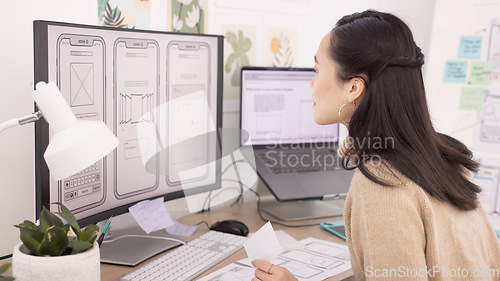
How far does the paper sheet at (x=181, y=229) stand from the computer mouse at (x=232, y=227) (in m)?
0.06

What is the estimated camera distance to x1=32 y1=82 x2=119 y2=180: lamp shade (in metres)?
0.80

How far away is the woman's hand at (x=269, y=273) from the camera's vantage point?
1053 millimetres

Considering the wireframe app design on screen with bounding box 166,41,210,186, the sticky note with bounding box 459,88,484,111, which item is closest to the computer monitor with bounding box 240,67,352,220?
the wireframe app design on screen with bounding box 166,41,210,186

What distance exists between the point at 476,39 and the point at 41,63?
1.93m

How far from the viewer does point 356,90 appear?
111 centimetres

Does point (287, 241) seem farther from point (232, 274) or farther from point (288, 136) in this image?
point (288, 136)

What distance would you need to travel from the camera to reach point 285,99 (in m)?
1.79

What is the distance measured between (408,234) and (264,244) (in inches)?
11.4

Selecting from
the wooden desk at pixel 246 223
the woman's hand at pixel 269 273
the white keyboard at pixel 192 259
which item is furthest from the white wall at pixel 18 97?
the woman's hand at pixel 269 273

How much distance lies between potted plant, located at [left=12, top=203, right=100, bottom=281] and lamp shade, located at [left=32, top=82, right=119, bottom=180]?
0.30 feet

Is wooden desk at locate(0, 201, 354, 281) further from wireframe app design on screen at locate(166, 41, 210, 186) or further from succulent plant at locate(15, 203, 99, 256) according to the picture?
succulent plant at locate(15, 203, 99, 256)

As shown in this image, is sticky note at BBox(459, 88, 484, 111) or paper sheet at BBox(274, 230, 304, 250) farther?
sticky note at BBox(459, 88, 484, 111)

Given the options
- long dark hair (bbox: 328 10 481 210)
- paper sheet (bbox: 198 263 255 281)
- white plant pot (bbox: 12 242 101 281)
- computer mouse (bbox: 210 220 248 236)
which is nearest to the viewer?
white plant pot (bbox: 12 242 101 281)

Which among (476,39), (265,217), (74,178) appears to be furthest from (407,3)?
(74,178)
